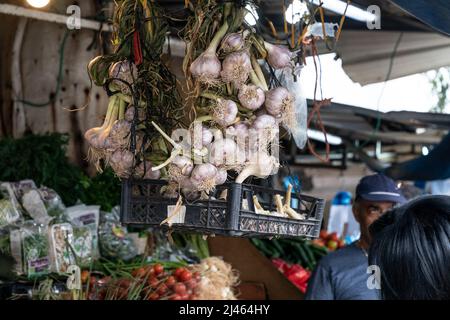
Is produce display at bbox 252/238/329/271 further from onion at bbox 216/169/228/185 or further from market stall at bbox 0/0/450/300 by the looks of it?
onion at bbox 216/169/228/185

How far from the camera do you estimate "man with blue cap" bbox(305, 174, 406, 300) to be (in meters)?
4.10

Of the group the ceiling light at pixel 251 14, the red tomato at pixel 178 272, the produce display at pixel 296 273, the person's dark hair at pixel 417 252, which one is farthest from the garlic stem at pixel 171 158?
the produce display at pixel 296 273

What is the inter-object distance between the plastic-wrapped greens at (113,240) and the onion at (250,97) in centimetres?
231

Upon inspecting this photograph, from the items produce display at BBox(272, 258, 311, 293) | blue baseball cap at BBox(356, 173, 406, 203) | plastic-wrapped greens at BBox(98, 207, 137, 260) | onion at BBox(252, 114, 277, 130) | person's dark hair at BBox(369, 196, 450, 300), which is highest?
onion at BBox(252, 114, 277, 130)

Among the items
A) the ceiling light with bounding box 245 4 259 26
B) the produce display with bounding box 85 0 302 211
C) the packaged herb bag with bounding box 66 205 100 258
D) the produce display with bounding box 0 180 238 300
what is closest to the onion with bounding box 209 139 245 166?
the produce display with bounding box 85 0 302 211

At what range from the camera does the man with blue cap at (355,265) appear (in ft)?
13.5

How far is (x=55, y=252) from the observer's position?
153 inches

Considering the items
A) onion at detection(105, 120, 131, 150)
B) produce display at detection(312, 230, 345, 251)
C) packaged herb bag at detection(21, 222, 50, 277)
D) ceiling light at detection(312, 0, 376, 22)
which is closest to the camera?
onion at detection(105, 120, 131, 150)

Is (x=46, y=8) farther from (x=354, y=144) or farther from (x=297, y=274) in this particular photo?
(x=354, y=144)

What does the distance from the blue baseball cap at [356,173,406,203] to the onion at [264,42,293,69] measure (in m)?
2.14

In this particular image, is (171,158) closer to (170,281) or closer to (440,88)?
(170,281)

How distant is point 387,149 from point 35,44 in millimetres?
6931

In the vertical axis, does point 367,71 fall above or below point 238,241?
above
